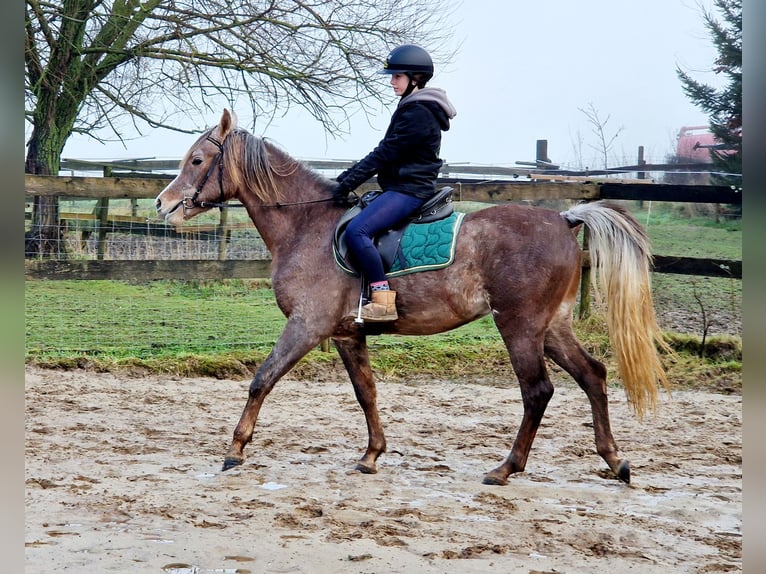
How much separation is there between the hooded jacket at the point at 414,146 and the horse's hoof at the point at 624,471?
6.68ft

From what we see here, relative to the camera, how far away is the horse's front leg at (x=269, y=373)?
16.3 feet

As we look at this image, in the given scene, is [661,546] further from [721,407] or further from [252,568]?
[721,407]

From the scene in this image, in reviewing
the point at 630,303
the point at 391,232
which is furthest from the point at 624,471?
the point at 391,232

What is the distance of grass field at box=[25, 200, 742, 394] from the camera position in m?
8.07

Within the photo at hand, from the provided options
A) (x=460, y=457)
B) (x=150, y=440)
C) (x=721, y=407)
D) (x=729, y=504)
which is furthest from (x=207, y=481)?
(x=721, y=407)

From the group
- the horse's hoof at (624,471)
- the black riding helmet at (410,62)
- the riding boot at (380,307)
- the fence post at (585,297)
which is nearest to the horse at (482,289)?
the horse's hoof at (624,471)

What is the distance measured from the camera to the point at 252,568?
338 centimetres

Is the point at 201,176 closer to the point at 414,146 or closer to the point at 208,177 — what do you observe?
the point at 208,177

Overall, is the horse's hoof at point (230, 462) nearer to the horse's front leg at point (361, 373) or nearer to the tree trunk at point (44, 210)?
the horse's front leg at point (361, 373)

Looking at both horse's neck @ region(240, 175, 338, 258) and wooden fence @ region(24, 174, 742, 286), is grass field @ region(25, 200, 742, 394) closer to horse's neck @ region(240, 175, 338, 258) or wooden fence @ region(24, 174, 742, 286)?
wooden fence @ region(24, 174, 742, 286)

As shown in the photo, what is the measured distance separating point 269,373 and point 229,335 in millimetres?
4172

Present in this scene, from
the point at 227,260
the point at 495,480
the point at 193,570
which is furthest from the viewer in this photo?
the point at 227,260

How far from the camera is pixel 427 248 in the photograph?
16.4 ft

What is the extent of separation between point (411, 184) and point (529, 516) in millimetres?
2129
